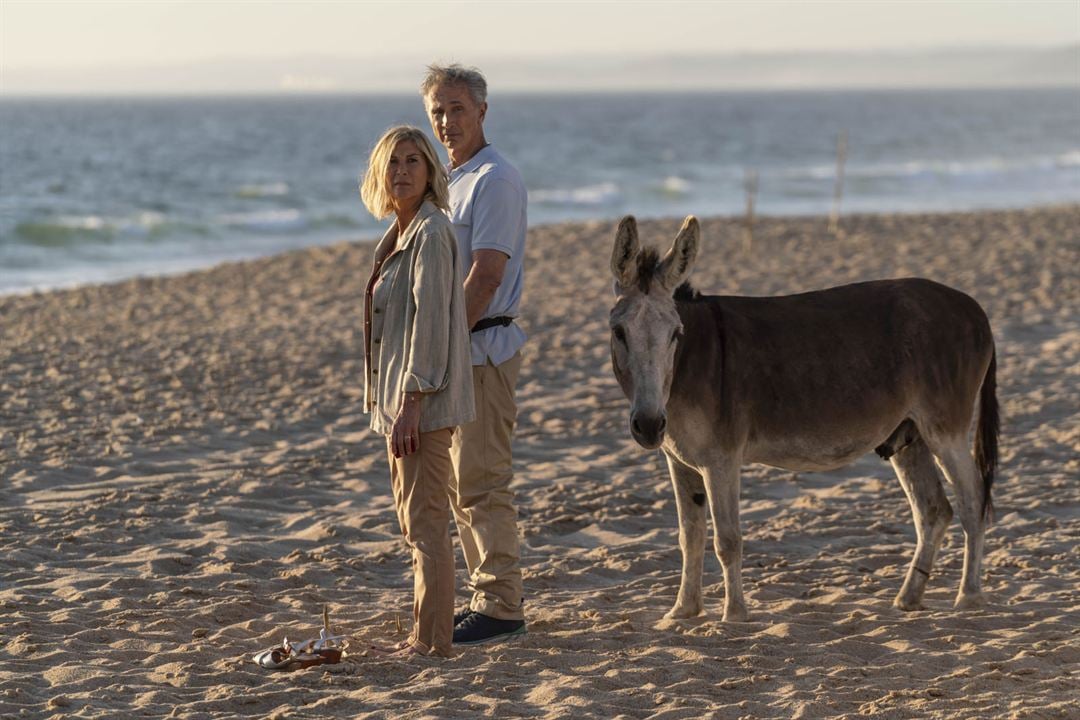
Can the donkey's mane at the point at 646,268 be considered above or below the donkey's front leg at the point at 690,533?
above

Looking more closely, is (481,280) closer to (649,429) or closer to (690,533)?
(649,429)

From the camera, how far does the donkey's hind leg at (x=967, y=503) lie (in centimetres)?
621

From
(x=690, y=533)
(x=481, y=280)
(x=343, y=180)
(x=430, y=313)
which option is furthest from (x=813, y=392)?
(x=343, y=180)

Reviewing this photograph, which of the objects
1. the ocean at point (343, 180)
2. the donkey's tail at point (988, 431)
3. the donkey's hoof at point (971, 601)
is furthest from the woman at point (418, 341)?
the donkey's tail at point (988, 431)

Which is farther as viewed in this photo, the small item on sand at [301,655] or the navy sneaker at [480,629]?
the navy sneaker at [480,629]

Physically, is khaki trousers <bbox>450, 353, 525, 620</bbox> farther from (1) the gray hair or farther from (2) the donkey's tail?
(2) the donkey's tail

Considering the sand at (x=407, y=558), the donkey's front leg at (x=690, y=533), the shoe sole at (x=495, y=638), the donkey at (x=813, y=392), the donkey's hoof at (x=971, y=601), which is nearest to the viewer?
the sand at (x=407, y=558)

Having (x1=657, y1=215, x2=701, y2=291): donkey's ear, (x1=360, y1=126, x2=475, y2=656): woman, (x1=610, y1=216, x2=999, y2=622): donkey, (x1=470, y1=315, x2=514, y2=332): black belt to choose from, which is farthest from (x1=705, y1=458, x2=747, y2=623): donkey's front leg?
(x1=360, y1=126, x2=475, y2=656): woman

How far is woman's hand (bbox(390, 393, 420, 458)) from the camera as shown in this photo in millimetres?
5016

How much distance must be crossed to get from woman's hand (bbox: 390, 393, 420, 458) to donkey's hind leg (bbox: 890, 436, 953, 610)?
8.95 feet

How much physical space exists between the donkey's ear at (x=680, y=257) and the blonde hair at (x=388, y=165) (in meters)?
1.02

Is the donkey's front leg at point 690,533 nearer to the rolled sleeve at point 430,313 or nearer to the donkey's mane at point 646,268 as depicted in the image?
the donkey's mane at point 646,268

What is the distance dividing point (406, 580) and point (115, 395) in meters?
5.00

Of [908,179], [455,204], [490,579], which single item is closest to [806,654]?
[490,579]
